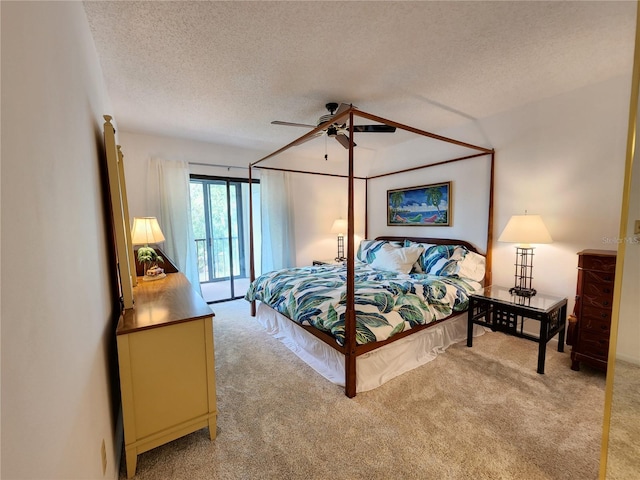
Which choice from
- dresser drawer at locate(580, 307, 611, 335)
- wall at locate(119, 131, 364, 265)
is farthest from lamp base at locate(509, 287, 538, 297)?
wall at locate(119, 131, 364, 265)

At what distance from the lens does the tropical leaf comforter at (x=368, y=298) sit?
2.29m

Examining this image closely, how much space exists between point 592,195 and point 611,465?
2270 mm

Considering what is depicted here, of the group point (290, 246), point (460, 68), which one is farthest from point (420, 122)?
point (290, 246)

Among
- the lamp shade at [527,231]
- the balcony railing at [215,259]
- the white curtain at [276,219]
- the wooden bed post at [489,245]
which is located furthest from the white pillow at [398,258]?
the balcony railing at [215,259]

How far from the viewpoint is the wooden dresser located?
1.47 meters

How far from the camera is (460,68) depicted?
2.21 metres

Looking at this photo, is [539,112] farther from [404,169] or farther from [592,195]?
[404,169]

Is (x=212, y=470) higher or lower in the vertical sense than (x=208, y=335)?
lower

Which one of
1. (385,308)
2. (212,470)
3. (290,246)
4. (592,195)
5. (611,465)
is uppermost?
(592,195)

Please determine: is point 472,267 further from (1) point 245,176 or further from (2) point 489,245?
(1) point 245,176

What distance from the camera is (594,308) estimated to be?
227cm

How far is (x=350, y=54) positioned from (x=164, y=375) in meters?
2.36

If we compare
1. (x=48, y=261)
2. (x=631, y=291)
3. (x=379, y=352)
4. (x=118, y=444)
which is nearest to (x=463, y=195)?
(x=379, y=352)

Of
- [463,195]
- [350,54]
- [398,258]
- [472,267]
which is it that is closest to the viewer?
[350,54]
